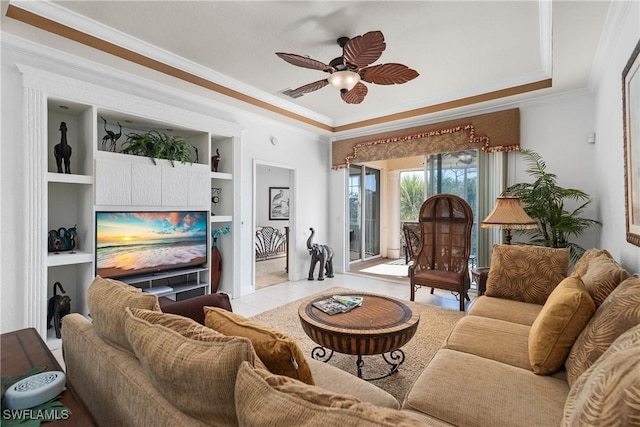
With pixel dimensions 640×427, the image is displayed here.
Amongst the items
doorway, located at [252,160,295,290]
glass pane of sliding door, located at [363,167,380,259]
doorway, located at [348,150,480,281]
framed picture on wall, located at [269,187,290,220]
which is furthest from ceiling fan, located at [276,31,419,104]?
framed picture on wall, located at [269,187,290,220]

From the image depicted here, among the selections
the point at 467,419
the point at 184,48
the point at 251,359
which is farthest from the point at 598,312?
the point at 184,48

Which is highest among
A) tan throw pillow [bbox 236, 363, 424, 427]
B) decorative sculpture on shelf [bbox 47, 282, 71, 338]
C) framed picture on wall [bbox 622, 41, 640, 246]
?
framed picture on wall [bbox 622, 41, 640, 246]

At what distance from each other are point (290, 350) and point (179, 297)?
131 inches

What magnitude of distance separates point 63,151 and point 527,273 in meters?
4.38

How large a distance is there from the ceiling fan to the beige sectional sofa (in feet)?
6.27

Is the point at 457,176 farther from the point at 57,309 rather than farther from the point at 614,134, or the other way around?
the point at 57,309

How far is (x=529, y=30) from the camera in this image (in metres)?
2.66

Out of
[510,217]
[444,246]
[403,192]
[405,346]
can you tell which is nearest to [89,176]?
[405,346]

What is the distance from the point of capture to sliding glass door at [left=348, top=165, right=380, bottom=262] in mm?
6574

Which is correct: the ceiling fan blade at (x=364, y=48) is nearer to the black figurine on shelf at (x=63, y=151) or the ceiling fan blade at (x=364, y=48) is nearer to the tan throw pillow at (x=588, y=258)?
the tan throw pillow at (x=588, y=258)

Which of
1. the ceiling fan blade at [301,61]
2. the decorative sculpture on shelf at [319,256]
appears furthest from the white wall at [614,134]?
the decorative sculpture on shelf at [319,256]

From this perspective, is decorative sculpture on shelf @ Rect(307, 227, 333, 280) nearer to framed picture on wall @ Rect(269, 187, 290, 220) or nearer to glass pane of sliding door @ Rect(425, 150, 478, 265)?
glass pane of sliding door @ Rect(425, 150, 478, 265)

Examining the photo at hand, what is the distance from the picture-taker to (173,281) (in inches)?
155

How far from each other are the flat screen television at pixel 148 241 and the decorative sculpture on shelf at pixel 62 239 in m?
0.32
